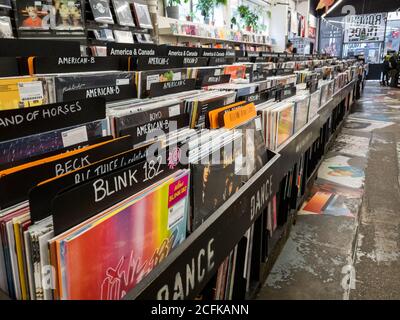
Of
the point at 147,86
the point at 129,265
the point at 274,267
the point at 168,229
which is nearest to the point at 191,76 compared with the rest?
the point at 147,86

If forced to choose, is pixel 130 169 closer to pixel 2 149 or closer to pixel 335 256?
pixel 2 149

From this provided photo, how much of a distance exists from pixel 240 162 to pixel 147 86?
2.07ft

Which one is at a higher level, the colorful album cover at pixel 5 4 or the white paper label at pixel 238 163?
the colorful album cover at pixel 5 4

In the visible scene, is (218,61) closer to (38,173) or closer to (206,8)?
(38,173)

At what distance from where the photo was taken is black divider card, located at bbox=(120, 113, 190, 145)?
96 centimetres

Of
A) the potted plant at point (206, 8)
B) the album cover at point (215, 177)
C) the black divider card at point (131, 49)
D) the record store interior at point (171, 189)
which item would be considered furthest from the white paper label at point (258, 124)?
the potted plant at point (206, 8)

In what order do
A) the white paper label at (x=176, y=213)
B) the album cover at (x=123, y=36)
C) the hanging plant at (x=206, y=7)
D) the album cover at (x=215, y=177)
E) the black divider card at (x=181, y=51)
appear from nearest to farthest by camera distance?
the white paper label at (x=176, y=213)
the album cover at (x=215, y=177)
the black divider card at (x=181, y=51)
the album cover at (x=123, y=36)
the hanging plant at (x=206, y=7)

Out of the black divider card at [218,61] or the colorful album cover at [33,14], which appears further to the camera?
the colorful album cover at [33,14]

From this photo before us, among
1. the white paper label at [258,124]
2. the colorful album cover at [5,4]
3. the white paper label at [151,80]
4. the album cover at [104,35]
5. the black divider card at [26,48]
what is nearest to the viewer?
the white paper label at [258,124]

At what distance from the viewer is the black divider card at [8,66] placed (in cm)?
139

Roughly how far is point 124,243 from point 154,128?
0.44 metres

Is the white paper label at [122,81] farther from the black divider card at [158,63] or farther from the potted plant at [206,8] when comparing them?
the potted plant at [206,8]

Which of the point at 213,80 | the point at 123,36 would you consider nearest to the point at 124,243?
the point at 213,80

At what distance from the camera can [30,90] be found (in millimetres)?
1139
